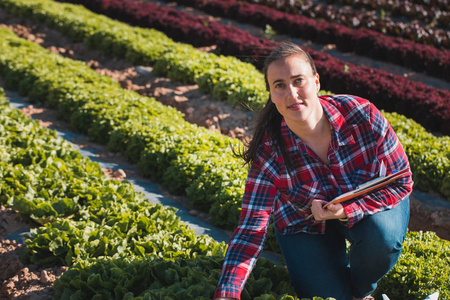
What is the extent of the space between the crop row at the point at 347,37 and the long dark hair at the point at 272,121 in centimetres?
873

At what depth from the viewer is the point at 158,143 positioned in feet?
20.6

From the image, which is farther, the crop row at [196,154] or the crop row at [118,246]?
the crop row at [196,154]

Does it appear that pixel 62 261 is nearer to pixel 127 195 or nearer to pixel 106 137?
pixel 127 195

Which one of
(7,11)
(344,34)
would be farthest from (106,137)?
(7,11)

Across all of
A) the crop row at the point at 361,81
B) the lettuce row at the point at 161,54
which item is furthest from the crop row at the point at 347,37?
the lettuce row at the point at 161,54

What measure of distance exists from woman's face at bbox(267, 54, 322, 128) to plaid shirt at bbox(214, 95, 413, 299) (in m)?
0.20

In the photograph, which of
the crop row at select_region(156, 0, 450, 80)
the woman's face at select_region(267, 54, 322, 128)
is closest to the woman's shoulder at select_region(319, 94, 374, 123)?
the woman's face at select_region(267, 54, 322, 128)

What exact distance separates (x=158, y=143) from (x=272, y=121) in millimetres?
3389

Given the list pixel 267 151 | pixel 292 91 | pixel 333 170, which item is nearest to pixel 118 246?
pixel 267 151

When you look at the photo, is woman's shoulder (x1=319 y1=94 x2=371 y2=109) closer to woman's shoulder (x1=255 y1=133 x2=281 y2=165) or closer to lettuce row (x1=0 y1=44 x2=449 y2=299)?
woman's shoulder (x1=255 y1=133 x2=281 y2=165)

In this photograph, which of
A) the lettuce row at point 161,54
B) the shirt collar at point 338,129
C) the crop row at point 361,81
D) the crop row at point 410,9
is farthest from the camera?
the crop row at point 410,9

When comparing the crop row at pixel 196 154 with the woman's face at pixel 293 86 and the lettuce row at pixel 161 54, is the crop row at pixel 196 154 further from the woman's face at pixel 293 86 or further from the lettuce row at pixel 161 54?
the woman's face at pixel 293 86

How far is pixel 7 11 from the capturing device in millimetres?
16422

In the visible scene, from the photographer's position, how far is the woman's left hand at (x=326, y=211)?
2689mm
